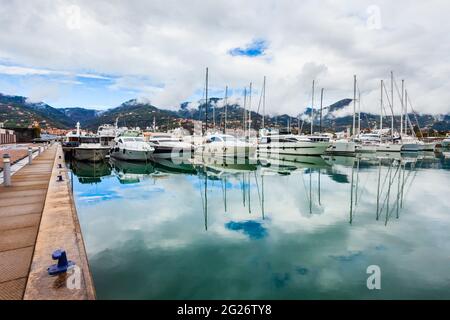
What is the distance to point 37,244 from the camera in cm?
534

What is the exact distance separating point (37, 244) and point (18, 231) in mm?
1174

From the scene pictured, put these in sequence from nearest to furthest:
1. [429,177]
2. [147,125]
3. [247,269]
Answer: [247,269] < [429,177] < [147,125]

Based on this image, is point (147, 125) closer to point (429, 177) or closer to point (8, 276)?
point (429, 177)

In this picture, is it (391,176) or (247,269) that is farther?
(391,176)

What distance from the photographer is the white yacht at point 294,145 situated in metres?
38.8

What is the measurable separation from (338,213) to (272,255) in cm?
538

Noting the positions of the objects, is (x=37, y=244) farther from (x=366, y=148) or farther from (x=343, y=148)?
(x=366, y=148)

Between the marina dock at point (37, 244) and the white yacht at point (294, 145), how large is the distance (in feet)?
109

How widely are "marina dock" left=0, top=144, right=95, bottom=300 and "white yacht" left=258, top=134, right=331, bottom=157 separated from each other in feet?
109

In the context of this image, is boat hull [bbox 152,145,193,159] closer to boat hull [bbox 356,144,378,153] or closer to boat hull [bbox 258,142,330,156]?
boat hull [bbox 258,142,330,156]

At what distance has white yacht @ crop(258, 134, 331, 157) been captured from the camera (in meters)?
38.8

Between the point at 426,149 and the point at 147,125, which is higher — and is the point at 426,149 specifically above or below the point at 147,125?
below

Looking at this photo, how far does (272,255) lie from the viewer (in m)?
7.39
